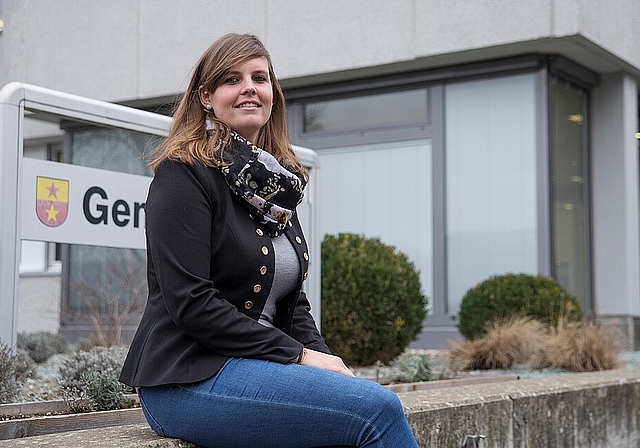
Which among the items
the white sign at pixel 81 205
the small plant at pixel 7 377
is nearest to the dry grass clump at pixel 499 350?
the white sign at pixel 81 205

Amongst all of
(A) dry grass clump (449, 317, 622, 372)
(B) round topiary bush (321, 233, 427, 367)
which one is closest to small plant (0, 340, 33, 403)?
(B) round topiary bush (321, 233, 427, 367)

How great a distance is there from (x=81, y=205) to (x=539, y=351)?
4.10 meters

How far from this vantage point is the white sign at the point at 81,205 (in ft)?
14.6

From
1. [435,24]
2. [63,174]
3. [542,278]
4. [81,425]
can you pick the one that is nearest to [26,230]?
[63,174]

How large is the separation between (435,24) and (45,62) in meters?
6.73

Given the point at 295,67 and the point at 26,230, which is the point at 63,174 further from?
the point at 295,67

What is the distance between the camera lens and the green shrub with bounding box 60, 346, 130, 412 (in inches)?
150

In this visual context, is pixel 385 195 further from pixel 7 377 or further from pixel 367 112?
pixel 7 377

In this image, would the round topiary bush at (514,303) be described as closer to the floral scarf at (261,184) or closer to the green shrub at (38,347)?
the green shrub at (38,347)

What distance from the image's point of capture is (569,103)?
12.1 m

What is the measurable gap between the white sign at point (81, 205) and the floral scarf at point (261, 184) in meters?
1.85

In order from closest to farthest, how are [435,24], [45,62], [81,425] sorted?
1. [81,425]
2. [435,24]
3. [45,62]

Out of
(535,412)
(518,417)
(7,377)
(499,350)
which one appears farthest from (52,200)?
(499,350)

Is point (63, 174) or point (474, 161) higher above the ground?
point (474, 161)
